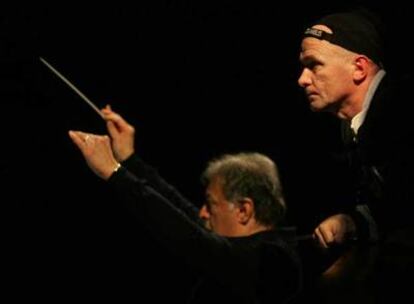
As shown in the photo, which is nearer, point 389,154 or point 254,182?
point 389,154

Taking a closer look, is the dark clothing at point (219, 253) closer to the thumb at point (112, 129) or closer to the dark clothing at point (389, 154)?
the thumb at point (112, 129)

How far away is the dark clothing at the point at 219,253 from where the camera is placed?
7.45 feet

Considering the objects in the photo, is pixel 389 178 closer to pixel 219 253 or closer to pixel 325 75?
pixel 325 75

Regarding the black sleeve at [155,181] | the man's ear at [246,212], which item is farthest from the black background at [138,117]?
the man's ear at [246,212]

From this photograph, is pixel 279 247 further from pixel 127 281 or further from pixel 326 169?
pixel 127 281

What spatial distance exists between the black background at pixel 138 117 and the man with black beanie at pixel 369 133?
119 cm

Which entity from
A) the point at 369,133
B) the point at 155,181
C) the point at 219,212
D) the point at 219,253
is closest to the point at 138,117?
the point at 155,181

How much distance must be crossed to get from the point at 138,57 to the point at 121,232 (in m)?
0.74

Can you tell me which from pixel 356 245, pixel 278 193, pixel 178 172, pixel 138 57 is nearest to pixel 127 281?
pixel 178 172

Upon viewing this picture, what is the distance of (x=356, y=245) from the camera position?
2215 mm

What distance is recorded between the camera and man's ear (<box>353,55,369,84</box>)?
2.28m

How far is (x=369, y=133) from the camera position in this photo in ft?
6.84

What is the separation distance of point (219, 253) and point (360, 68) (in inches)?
24.2

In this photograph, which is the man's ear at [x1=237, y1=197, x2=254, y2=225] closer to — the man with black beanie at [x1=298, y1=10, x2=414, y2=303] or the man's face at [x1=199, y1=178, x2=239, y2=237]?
the man's face at [x1=199, y1=178, x2=239, y2=237]
